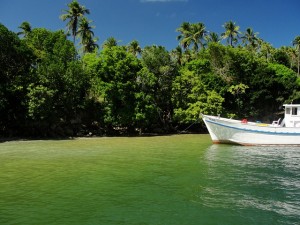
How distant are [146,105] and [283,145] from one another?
46.8 ft

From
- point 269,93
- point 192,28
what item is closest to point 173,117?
point 269,93

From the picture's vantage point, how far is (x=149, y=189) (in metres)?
12.6

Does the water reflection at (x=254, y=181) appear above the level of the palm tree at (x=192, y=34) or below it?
below


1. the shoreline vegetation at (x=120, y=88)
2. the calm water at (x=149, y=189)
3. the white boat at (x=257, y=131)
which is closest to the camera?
the calm water at (x=149, y=189)

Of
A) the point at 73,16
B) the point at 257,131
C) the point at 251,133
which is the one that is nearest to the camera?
the point at 257,131

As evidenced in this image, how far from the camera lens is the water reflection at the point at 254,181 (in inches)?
424

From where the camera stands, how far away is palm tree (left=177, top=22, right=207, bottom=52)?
187 ft

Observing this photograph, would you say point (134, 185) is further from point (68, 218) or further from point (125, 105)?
point (125, 105)

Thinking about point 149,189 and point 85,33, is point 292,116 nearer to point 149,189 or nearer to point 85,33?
point 149,189

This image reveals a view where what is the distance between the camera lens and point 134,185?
43.5 feet

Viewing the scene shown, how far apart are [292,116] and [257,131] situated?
3512 mm

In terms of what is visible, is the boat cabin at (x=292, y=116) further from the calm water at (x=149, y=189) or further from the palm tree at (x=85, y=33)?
the palm tree at (x=85, y=33)

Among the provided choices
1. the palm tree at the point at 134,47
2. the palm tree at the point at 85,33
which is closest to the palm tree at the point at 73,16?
the palm tree at the point at 85,33

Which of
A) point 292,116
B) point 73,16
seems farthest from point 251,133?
point 73,16
